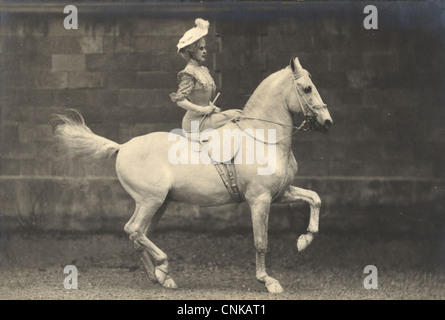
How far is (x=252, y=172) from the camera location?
9.58m

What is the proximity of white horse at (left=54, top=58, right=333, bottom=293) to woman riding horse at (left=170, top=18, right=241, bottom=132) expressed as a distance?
0.46 ft

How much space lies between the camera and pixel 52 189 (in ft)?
39.3

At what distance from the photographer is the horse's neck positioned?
9656 mm

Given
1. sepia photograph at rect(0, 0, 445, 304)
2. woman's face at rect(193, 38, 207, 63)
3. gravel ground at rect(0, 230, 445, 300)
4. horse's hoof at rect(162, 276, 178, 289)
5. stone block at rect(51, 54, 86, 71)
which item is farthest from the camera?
stone block at rect(51, 54, 86, 71)

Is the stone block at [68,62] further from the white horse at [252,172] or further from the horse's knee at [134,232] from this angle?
the horse's knee at [134,232]

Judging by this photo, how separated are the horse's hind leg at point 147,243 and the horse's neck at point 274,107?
1.32 metres

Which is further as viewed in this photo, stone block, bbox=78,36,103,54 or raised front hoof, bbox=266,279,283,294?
stone block, bbox=78,36,103,54

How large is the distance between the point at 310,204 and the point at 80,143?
2339 mm

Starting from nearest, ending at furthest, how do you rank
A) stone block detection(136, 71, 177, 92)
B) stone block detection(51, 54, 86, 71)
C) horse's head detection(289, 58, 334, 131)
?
horse's head detection(289, 58, 334, 131)
stone block detection(136, 71, 177, 92)
stone block detection(51, 54, 86, 71)

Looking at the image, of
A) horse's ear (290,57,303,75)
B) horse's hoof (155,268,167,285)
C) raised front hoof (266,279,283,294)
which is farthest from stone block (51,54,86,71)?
raised front hoof (266,279,283,294)

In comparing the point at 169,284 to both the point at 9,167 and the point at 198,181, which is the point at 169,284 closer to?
the point at 198,181

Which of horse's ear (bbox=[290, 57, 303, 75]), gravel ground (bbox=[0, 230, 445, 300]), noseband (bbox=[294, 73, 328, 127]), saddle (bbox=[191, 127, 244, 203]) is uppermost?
horse's ear (bbox=[290, 57, 303, 75])

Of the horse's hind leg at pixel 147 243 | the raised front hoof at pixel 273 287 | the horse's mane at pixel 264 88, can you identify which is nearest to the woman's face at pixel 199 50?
the horse's mane at pixel 264 88

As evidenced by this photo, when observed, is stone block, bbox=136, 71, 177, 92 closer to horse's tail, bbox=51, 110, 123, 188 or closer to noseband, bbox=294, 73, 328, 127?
horse's tail, bbox=51, 110, 123, 188
